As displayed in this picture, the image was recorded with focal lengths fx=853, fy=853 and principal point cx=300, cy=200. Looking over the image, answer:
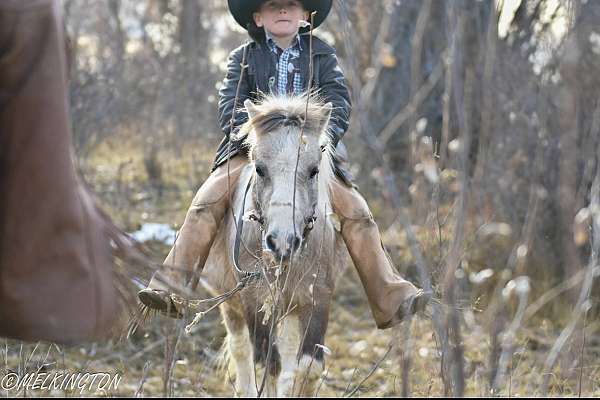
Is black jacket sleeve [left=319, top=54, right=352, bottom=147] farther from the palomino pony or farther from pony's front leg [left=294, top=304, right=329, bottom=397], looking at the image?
pony's front leg [left=294, top=304, right=329, bottom=397]

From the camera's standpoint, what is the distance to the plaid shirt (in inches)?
205

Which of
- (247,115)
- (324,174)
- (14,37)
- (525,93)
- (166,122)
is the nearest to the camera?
(14,37)

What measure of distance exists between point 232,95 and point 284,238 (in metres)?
1.43

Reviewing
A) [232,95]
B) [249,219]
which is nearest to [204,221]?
[249,219]

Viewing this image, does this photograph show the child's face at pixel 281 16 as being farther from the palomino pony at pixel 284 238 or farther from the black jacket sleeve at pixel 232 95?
the palomino pony at pixel 284 238

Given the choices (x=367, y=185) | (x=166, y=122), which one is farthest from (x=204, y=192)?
(x=166, y=122)

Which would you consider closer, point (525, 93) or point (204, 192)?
point (204, 192)

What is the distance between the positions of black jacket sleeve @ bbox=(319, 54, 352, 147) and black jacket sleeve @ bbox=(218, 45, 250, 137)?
1.57ft

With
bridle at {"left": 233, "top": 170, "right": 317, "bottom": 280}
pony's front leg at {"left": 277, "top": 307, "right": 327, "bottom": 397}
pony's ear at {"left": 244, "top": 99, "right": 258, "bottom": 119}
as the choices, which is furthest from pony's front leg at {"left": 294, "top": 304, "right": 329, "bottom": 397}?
pony's ear at {"left": 244, "top": 99, "right": 258, "bottom": 119}

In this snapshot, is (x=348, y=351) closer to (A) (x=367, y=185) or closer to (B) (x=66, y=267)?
(A) (x=367, y=185)

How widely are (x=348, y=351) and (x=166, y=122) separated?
5.89 m

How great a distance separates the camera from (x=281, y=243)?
13.1 ft

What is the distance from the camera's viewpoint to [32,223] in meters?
1.37

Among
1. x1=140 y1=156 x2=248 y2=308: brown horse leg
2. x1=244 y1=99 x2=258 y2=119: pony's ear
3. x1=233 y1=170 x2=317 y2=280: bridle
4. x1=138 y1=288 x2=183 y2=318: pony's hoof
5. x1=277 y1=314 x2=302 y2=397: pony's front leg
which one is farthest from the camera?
x1=140 y1=156 x2=248 y2=308: brown horse leg
